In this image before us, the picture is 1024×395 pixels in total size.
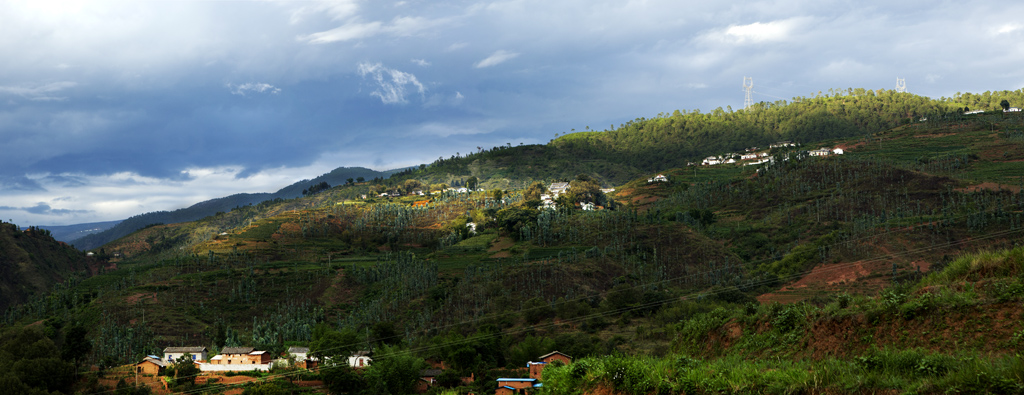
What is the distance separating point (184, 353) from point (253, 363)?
8079mm

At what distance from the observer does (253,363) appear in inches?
2151

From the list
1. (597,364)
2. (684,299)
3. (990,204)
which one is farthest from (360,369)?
(990,204)

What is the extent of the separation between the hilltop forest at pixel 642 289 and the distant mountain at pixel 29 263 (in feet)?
5.16

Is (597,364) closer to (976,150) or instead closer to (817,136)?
(976,150)

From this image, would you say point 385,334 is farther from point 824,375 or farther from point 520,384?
point 824,375

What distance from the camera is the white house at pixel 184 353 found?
57.9m

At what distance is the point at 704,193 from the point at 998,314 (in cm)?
11405

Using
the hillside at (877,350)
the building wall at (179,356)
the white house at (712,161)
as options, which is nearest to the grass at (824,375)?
the hillside at (877,350)

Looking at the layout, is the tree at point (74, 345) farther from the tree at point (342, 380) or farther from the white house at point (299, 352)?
the tree at point (342, 380)

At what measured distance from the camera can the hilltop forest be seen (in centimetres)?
1134

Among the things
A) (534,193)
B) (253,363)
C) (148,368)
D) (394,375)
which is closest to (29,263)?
(148,368)

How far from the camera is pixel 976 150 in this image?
11219 cm

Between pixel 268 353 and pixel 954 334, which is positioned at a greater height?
pixel 954 334

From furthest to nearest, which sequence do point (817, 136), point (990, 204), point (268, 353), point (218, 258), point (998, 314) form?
point (817, 136), point (218, 258), point (990, 204), point (268, 353), point (998, 314)
